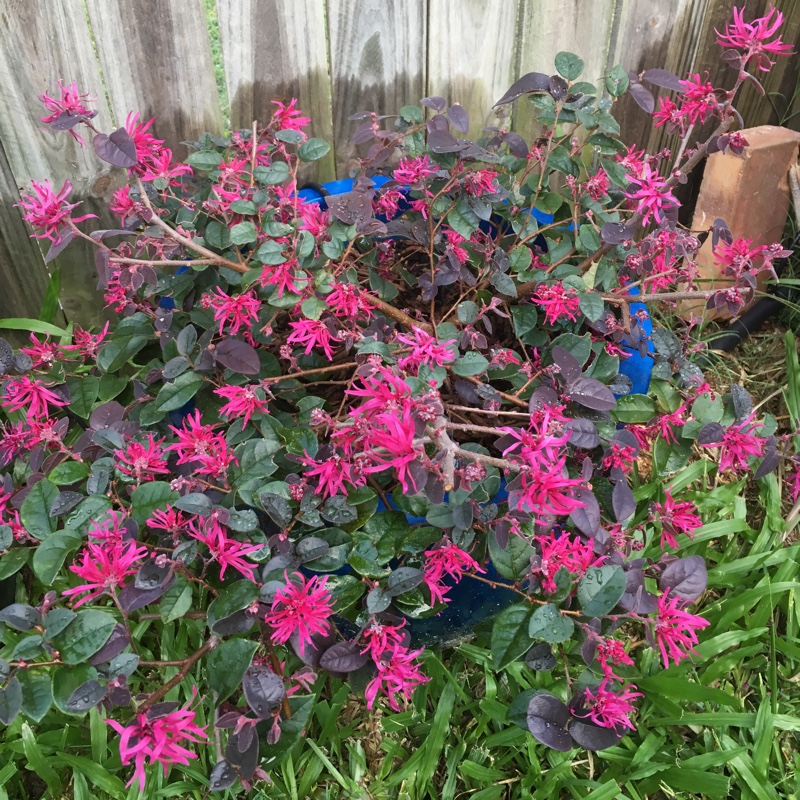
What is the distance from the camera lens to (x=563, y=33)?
1537 mm

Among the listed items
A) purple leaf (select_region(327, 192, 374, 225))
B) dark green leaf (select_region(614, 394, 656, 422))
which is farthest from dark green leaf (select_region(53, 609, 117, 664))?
dark green leaf (select_region(614, 394, 656, 422))

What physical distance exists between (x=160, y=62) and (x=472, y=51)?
64cm

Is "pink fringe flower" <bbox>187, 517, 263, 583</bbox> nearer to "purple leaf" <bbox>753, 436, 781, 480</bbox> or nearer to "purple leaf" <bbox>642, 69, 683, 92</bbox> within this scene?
"purple leaf" <bbox>753, 436, 781, 480</bbox>

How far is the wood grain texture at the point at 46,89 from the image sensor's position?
3.78ft

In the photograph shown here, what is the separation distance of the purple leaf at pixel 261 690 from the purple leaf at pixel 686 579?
47cm

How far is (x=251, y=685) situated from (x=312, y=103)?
1.15m

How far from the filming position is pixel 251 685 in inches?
27.4

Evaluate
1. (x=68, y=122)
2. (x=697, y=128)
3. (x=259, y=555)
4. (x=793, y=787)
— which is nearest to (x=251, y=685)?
→ (x=259, y=555)

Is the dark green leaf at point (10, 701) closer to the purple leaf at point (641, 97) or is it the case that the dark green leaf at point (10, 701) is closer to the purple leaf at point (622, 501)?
the purple leaf at point (622, 501)

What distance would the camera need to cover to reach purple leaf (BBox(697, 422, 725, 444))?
2.95 feet

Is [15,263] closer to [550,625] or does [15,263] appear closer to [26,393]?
[26,393]

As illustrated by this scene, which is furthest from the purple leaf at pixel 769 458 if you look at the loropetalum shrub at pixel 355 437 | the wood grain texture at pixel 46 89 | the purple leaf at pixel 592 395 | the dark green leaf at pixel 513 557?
the wood grain texture at pixel 46 89

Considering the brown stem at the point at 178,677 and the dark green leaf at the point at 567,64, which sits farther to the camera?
the dark green leaf at the point at 567,64

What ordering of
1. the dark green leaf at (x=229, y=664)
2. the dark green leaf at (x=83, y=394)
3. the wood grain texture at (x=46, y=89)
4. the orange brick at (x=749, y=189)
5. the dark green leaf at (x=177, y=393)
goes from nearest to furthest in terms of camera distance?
the dark green leaf at (x=229, y=664), the dark green leaf at (x=177, y=393), the dark green leaf at (x=83, y=394), the wood grain texture at (x=46, y=89), the orange brick at (x=749, y=189)
